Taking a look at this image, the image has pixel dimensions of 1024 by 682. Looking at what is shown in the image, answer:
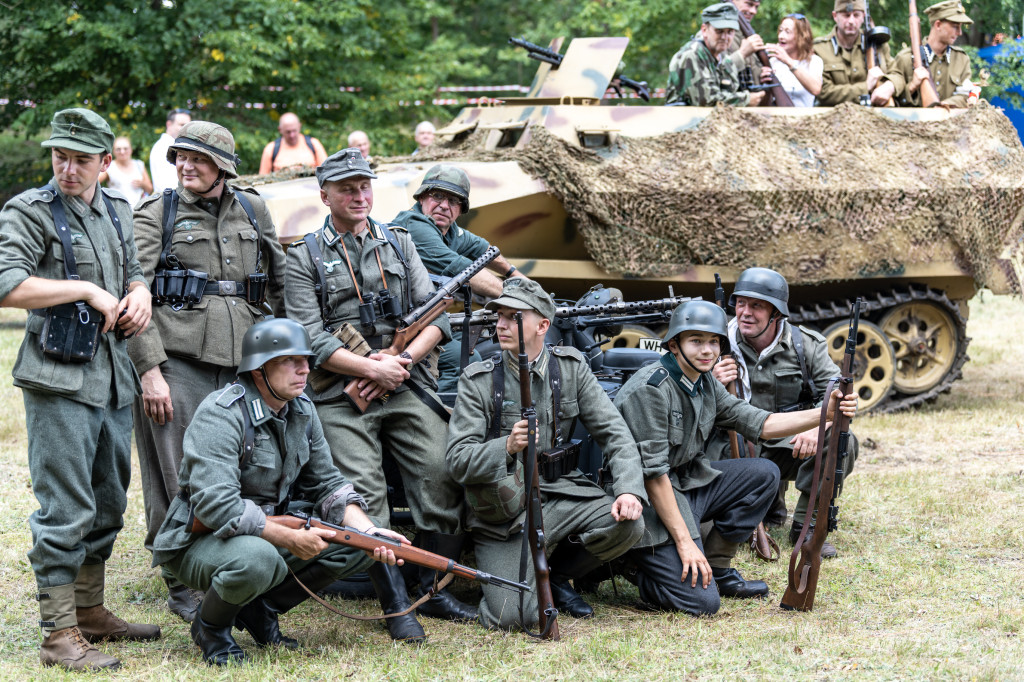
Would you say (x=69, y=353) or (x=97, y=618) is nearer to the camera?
(x=69, y=353)

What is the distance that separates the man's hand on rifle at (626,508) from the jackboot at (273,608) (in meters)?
1.19

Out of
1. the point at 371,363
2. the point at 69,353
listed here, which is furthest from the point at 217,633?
the point at 371,363

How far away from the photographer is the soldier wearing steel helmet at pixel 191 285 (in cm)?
516

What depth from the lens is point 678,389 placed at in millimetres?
5422

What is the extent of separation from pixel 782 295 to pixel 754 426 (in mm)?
857

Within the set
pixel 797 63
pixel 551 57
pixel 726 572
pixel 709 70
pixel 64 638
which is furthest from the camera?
pixel 797 63

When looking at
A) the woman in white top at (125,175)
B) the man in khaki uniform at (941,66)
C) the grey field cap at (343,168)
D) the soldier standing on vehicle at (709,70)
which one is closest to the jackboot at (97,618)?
the grey field cap at (343,168)

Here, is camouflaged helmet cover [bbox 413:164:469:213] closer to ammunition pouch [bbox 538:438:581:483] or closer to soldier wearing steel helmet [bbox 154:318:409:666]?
ammunition pouch [bbox 538:438:581:483]

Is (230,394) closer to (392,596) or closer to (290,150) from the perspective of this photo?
(392,596)

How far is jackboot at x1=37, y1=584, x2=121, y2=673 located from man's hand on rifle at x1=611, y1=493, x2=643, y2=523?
80.2 inches

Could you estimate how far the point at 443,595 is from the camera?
5.30 m

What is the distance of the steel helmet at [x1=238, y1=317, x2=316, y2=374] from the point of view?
4562 millimetres

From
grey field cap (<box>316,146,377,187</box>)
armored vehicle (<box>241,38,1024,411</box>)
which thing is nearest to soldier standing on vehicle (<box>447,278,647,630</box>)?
grey field cap (<box>316,146,377,187</box>)

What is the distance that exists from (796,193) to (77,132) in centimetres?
590
